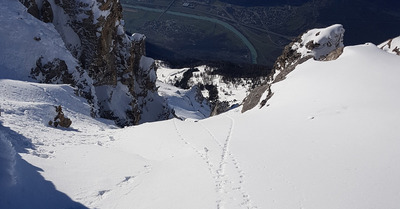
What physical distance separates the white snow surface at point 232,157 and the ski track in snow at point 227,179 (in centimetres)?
4

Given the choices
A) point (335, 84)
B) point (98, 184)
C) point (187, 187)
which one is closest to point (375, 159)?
point (187, 187)

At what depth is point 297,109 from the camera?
23.4 meters

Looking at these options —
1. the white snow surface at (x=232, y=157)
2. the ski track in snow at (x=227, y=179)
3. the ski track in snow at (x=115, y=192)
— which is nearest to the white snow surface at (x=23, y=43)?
the white snow surface at (x=232, y=157)

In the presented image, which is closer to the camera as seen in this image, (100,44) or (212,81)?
(100,44)

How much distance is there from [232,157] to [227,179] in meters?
2.99

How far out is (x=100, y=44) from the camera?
1711 inches

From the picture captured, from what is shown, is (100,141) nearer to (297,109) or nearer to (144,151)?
(144,151)

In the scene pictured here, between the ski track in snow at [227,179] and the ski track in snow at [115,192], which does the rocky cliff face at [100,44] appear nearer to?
the ski track in snow at [227,179]

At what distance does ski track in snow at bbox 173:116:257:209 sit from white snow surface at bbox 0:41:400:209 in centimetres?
4

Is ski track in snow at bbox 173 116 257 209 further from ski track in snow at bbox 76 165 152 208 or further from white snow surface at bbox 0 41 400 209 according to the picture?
ski track in snow at bbox 76 165 152 208

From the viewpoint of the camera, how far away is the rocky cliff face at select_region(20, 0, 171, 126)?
42031 mm

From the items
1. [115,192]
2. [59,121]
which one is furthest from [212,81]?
[115,192]

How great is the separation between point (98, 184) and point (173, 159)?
4852 millimetres

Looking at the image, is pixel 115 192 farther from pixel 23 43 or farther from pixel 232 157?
pixel 23 43
